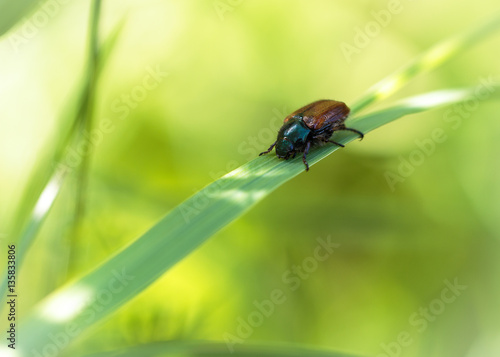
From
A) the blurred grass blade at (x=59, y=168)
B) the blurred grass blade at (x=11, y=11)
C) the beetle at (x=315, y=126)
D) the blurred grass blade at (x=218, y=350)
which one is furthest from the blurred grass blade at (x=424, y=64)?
the blurred grass blade at (x=11, y=11)

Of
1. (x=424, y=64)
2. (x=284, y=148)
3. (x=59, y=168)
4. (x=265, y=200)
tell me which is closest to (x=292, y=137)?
(x=284, y=148)

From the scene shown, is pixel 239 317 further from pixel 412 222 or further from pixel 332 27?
pixel 332 27

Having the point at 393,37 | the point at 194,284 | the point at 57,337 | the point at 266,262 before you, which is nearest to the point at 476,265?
the point at 266,262

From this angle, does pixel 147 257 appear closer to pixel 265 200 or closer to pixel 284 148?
pixel 284 148

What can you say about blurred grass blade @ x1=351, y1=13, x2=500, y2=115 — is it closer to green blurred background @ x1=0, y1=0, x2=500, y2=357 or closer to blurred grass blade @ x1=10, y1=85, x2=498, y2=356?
blurred grass blade @ x1=10, y1=85, x2=498, y2=356

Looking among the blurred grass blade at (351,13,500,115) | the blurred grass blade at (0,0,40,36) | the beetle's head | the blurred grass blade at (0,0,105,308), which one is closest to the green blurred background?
the blurred grass blade at (0,0,105,308)

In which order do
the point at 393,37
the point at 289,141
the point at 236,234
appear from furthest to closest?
the point at 393,37 < the point at 236,234 < the point at 289,141
